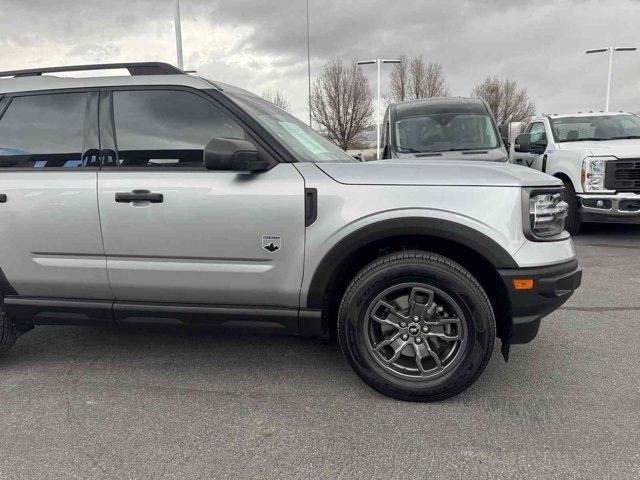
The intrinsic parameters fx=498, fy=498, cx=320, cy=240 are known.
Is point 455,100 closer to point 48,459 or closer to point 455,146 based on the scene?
point 455,146

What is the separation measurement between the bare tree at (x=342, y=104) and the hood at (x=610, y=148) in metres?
30.6

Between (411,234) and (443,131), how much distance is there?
500 cm

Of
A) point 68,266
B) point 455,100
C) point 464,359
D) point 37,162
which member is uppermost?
point 455,100

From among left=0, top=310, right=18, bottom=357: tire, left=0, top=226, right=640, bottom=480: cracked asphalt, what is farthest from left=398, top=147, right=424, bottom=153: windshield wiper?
left=0, top=310, right=18, bottom=357: tire

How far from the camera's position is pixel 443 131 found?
7.22 m

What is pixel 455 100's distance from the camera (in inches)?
302

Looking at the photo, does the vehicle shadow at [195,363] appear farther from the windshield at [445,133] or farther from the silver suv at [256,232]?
the windshield at [445,133]

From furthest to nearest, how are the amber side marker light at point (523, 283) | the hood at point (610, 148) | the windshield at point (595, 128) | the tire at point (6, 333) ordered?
the windshield at point (595, 128), the hood at point (610, 148), the tire at point (6, 333), the amber side marker light at point (523, 283)

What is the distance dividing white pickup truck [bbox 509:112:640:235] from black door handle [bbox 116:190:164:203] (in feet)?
20.7

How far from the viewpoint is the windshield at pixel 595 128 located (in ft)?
26.1

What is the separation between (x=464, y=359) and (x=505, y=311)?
0.34m

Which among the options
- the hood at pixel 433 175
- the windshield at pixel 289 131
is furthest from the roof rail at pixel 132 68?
the hood at pixel 433 175

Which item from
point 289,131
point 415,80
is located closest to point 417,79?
point 415,80

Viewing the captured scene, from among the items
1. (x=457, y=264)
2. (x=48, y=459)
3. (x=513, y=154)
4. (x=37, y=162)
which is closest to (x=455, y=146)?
(x=513, y=154)
